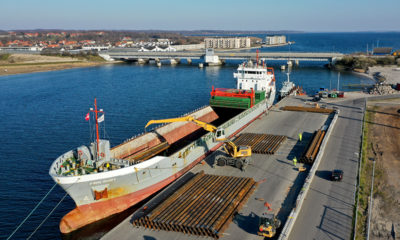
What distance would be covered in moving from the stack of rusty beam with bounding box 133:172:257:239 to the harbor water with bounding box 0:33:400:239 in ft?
17.1

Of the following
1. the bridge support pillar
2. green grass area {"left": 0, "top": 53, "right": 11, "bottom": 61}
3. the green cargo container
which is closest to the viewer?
the green cargo container

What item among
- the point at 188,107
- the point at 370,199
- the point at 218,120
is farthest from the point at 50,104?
the point at 370,199

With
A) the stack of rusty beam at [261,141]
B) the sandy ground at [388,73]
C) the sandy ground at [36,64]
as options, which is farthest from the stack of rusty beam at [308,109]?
the sandy ground at [36,64]

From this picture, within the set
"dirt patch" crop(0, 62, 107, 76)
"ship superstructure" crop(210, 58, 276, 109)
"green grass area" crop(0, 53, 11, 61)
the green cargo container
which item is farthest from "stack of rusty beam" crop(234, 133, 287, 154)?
"green grass area" crop(0, 53, 11, 61)

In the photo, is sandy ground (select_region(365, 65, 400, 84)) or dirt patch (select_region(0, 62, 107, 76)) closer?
sandy ground (select_region(365, 65, 400, 84))

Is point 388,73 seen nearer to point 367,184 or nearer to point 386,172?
point 386,172

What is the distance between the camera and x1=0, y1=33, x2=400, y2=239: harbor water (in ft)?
85.3

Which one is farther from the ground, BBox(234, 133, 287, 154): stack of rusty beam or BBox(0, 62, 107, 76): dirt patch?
BBox(0, 62, 107, 76): dirt patch

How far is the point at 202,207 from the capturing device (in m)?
19.9

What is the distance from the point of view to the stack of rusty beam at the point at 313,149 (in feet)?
89.8

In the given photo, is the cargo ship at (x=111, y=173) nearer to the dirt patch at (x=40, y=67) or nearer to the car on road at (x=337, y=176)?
the car on road at (x=337, y=176)

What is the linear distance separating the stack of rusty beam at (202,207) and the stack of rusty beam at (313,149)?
600 centimetres

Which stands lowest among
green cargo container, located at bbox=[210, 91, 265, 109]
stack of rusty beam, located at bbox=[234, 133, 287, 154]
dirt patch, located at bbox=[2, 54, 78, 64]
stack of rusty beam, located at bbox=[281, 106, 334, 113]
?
stack of rusty beam, located at bbox=[234, 133, 287, 154]

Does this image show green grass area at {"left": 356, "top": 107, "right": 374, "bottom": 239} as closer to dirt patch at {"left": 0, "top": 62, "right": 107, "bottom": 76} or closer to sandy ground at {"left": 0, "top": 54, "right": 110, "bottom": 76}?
sandy ground at {"left": 0, "top": 54, "right": 110, "bottom": 76}
